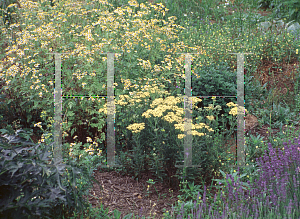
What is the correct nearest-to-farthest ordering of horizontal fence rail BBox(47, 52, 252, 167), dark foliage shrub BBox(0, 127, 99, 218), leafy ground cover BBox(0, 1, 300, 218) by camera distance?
1. dark foliage shrub BBox(0, 127, 99, 218)
2. leafy ground cover BBox(0, 1, 300, 218)
3. horizontal fence rail BBox(47, 52, 252, 167)

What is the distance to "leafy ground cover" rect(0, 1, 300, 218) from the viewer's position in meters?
3.07

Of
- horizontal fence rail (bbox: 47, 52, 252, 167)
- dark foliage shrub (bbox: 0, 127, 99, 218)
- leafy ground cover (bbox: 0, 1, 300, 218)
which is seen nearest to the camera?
dark foliage shrub (bbox: 0, 127, 99, 218)

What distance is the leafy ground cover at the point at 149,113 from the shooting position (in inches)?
121

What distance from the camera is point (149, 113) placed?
340cm

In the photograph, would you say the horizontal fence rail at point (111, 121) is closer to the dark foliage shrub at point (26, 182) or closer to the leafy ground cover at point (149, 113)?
the leafy ground cover at point (149, 113)

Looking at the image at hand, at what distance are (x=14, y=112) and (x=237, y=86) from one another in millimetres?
3295

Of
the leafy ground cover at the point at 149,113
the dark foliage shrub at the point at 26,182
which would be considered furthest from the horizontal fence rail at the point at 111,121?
the dark foliage shrub at the point at 26,182

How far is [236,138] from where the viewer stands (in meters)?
4.36

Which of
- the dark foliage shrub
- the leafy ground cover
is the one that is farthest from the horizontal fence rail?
the dark foliage shrub

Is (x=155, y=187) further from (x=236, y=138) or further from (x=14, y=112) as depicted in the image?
(x=14, y=112)

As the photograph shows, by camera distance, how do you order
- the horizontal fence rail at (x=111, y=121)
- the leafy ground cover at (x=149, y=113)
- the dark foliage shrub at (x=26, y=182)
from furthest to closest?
the horizontal fence rail at (x=111, y=121) → the leafy ground cover at (x=149, y=113) → the dark foliage shrub at (x=26, y=182)

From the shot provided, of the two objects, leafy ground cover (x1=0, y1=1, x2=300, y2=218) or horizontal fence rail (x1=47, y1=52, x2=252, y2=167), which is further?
horizontal fence rail (x1=47, y1=52, x2=252, y2=167)

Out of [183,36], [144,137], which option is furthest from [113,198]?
[183,36]

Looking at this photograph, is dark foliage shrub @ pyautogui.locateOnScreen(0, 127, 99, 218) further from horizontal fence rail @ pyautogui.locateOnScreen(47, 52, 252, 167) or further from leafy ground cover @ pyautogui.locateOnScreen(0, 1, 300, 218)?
horizontal fence rail @ pyautogui.locateOnScreen(47, 52, 252, 167)
